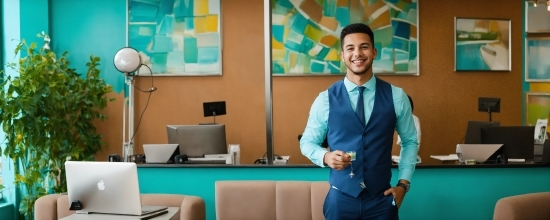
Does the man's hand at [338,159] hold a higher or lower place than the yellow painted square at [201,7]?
lower

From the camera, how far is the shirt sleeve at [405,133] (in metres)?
2.94

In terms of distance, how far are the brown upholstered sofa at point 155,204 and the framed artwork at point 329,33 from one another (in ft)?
13.9

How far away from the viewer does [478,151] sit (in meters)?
5.57

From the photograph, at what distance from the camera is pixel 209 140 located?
6109 mm

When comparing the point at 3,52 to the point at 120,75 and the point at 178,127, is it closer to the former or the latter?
the point at 120,75

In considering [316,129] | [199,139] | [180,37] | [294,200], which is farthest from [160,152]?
[316,129]

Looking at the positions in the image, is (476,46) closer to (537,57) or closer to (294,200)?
(537,57)

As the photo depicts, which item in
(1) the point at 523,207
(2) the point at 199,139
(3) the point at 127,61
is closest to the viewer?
(1) the point at 523,207

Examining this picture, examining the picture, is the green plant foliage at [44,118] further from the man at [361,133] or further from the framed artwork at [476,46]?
the framed artwork at [476,46]

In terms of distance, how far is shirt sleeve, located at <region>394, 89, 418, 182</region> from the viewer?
9.64 feet

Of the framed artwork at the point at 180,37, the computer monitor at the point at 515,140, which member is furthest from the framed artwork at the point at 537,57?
the framed artwork at the point at 180,37

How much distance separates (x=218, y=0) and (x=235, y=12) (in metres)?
0.26

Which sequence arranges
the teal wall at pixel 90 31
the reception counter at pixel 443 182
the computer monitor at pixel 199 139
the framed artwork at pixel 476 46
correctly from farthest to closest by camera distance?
the framed artwork at pixel 476 46, the teal wall at pixel 90 31, the computer monitor at pixel 199 139, the reception counter at pixel 443 182

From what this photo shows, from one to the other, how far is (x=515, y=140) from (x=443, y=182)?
110 cm
